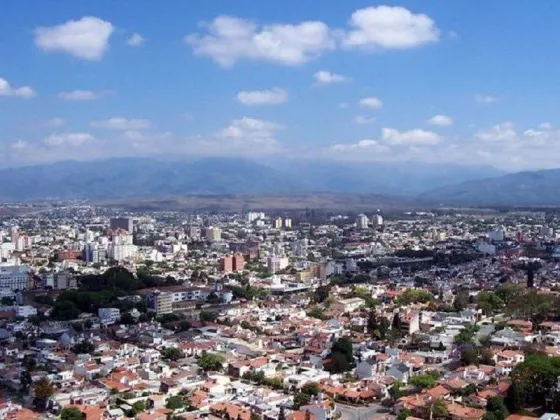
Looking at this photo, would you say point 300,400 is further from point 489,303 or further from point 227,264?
point 227,264

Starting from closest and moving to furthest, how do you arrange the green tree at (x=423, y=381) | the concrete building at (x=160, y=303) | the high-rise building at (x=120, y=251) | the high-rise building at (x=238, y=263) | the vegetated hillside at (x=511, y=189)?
1. the green tree at (x=423, y=381)
2. the concrete building at (x=160, y=303)
3. the high-rise building at (x=238, y=263)
4. the high-rise building at (x=120, y=251)
5. the vegetated hillside at (x=511, y=189)

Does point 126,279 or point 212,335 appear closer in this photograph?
point 212,335

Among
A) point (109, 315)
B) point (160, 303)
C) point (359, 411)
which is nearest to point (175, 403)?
point (359, 411)

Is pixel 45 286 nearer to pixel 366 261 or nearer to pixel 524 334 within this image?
pixel 366 261

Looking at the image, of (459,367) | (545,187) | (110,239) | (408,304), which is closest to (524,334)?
(459,367)

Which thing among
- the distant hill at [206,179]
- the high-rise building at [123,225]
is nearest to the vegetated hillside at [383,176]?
the distant hill at [206,179]

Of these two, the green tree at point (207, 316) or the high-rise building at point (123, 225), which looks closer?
the green tree at point (207, 316)

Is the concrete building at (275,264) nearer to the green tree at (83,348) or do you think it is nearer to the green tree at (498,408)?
the green tree at (83,348)
